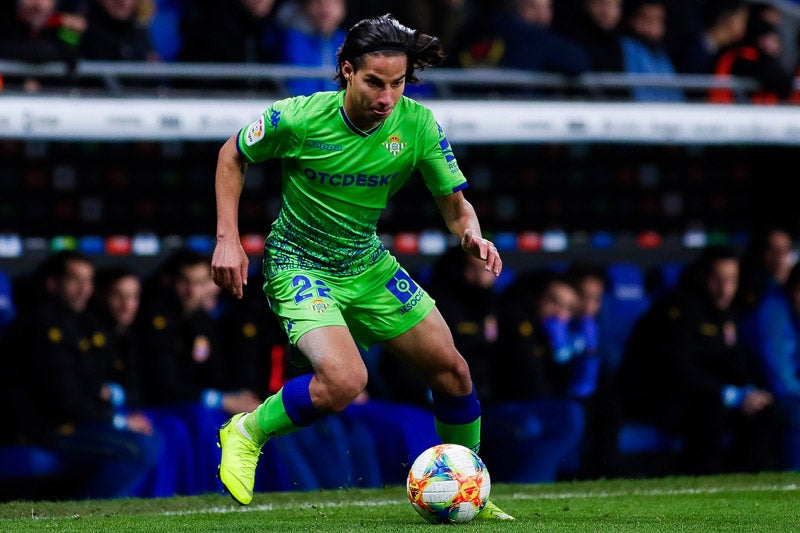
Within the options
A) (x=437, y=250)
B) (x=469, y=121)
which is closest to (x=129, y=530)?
(x=469, y=121)

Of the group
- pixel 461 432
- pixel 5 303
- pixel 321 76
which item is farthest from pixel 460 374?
pixel 5 303

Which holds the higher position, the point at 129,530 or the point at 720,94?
the point at 720,94

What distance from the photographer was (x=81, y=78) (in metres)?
8.38

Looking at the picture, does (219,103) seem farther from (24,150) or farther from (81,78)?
(24,150)

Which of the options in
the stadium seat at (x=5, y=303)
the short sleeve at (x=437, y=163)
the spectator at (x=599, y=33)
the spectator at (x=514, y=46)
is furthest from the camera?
the spectator at (x=599, y=33)

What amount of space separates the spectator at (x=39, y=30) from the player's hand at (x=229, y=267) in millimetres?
2874

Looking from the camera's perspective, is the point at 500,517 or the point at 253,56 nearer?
the point at 500,517

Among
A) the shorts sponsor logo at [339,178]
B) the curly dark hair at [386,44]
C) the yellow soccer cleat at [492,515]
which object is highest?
the curly dark hair at [386,44]

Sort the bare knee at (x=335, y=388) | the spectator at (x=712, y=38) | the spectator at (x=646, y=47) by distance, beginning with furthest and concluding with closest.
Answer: the spectator at (x=712, y=38), the spectator at (x=646, y=47), the bare knee at (x=335, y=388)

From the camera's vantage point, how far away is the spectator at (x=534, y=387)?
8.95 meters

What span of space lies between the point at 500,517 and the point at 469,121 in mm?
3126

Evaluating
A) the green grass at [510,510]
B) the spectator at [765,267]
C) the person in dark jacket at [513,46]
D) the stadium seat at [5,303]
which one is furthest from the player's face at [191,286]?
the spectator at [765,267]

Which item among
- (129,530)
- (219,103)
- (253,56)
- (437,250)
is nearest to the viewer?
(129,530)

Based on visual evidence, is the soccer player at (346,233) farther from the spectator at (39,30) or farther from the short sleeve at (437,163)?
the spectator at (39,30)
